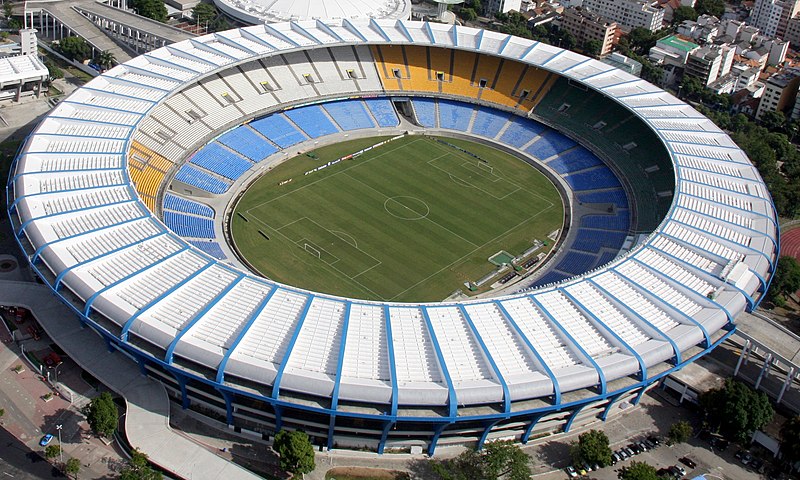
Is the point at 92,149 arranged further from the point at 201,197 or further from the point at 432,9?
the point at 432,9

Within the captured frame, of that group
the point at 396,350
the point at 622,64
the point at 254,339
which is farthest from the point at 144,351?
the point at 622,64

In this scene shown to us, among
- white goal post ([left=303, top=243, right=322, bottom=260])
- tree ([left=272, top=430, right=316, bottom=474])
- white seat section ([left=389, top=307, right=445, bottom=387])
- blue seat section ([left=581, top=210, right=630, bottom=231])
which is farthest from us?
blue seat section ([left=581, top=210, right=630, bottom=231])

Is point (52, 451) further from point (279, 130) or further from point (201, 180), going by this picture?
point (279, 130)

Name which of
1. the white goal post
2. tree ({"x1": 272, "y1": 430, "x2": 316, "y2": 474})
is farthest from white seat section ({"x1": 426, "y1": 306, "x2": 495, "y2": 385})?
the white goal post

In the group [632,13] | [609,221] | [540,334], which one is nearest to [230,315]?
[540,334]

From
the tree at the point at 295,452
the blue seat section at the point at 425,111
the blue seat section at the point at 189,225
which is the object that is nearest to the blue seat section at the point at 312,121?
the blue seat section at the point at 425,111

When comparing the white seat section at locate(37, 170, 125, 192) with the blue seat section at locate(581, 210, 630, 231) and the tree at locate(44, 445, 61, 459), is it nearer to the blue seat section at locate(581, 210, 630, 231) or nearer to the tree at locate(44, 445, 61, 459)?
the tree at locate(44, 445, 61, 459)
